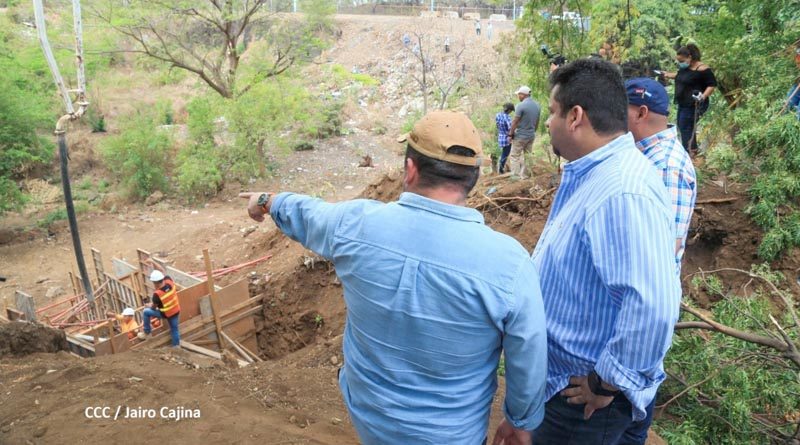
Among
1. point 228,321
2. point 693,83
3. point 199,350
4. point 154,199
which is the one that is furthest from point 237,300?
point 154,199

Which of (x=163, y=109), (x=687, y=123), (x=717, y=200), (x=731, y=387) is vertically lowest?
(x=731, y=387)

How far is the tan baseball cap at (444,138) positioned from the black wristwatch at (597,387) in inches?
31.0

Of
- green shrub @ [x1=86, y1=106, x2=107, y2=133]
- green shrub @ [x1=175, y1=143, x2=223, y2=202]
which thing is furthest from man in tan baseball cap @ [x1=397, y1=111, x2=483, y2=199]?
green shrub @ [x1=86, y1=106, x2=107, y2=133]

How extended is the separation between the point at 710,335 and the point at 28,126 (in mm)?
16271

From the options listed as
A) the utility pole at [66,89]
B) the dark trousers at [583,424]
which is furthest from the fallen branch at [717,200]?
the utility pole at [66,89]

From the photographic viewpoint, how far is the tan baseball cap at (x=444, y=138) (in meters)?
1.68

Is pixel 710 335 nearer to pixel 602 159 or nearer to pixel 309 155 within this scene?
pixel 602 159

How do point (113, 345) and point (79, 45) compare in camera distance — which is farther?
point (79, 45)

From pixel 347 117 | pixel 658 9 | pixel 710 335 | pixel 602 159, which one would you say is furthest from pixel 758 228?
pixel 347 117

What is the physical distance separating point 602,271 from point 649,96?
55.8 inches

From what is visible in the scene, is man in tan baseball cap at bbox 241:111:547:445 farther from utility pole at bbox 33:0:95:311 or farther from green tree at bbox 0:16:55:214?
green tree at bbox 0:16:55:214

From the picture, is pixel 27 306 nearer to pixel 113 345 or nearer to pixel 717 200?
pixel 113 345

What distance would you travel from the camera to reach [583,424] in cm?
196

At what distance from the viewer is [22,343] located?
6.30m
